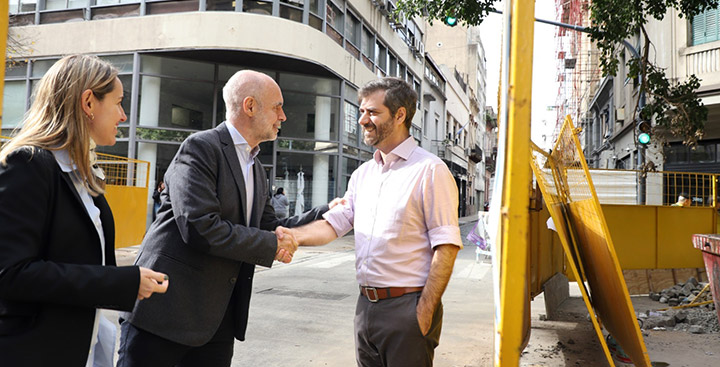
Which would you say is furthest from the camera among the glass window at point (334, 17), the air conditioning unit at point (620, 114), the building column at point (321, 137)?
the air conditioning unit at point (620, 114)

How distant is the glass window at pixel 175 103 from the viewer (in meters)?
15.0

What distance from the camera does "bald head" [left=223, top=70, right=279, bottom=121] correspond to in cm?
234

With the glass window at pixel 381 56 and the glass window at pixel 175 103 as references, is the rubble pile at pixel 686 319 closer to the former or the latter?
the glass window at pixel 175 103

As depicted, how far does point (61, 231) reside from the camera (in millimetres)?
1558

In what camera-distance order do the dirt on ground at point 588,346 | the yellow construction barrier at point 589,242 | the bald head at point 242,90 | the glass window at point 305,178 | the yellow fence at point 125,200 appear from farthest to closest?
the glass window at point 305,178, the yellow fence at point 125,200, the dirt on ground at point 588,346, the yellow construction barrier at point 589,242, the bald head at point 242,90

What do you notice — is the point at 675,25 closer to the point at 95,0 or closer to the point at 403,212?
the point at 403,212

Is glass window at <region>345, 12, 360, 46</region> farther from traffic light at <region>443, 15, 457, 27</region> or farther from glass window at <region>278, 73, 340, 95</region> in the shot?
traffic light at <region>443, 15, 457, 27</region>

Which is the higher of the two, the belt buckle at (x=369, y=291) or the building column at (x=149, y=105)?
the building column at (x=149, y=105)

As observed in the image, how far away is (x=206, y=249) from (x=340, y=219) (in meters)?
0.97

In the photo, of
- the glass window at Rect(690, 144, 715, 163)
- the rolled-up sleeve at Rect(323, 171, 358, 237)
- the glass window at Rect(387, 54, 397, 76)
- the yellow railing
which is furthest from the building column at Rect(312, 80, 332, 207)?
the rolled-up sleeve at Rect(323, 171, 358, 237)

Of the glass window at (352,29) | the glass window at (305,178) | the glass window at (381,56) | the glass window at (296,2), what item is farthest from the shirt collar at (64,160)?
the glass window at (381,56)

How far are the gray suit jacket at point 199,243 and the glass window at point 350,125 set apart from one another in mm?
16405

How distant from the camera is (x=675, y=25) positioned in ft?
45.7

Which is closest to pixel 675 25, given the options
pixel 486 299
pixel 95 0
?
pixel 486 299
